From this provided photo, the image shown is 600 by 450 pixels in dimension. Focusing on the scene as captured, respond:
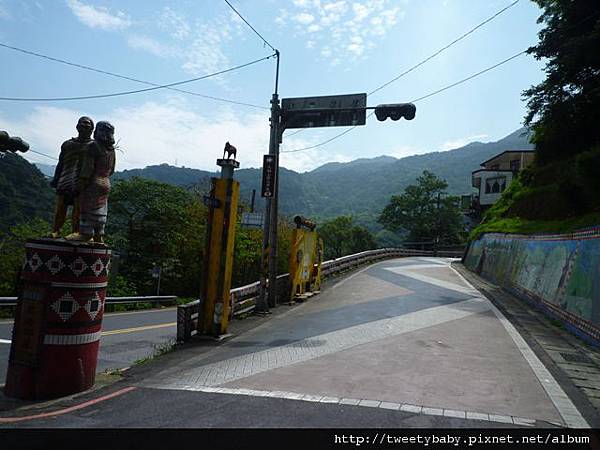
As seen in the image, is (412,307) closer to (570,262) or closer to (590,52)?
(570,262)

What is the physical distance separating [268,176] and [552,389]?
861 cm

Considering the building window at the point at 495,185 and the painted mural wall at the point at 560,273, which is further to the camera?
the building window at the point at 495,185

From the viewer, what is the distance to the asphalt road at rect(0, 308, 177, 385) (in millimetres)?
7859

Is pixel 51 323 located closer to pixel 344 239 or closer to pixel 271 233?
pixel 271 233

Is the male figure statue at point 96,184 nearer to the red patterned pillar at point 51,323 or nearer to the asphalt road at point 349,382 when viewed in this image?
the red patterned pillar at point 51,323

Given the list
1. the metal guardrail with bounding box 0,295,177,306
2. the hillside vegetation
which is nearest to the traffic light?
the hillside vegetation

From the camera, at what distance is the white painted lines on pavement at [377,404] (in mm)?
4309

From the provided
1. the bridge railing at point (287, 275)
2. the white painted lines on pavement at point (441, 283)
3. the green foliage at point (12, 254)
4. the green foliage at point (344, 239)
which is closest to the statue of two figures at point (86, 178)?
the bridge railing at point (287, 275)

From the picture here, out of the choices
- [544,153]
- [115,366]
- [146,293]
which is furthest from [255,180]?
[115,366]

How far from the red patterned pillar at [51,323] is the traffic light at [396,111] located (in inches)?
354

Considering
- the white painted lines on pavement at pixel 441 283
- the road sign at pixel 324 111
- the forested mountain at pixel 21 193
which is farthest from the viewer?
the forested mountain at pixel 21 193

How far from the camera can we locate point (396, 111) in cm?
1165

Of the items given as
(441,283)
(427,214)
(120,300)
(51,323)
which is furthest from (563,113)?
(427,214)
